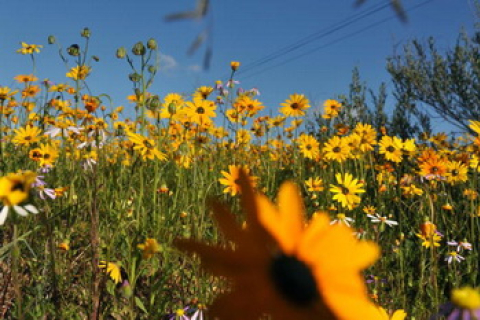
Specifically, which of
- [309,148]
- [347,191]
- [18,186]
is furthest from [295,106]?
[18,186]

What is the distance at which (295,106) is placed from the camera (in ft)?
11.2

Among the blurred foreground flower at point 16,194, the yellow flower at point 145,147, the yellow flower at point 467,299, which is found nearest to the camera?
the yellow flower at point 467,299

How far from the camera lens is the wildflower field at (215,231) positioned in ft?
0.97

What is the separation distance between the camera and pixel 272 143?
13.6ft

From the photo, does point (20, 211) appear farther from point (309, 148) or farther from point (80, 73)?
point (309, 148)

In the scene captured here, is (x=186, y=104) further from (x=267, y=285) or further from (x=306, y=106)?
(x=267, y=285)

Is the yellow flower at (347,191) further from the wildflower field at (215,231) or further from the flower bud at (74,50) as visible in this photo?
the flower bud at (74,50)

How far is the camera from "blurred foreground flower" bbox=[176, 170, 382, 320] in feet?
0.93

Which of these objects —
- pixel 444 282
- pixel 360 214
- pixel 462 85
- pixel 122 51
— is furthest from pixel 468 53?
pixel 122 51

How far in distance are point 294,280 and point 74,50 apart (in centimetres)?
242

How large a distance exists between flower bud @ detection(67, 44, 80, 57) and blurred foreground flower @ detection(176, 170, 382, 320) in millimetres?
2372

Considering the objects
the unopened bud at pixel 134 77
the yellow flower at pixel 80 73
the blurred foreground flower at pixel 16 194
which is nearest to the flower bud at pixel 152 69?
the unopened bud at pixel 134 77

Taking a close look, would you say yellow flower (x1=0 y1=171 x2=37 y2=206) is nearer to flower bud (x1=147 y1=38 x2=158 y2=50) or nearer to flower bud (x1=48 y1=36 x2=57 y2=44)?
flower bud (x1=147 y1=38 x2=158 y2=50)

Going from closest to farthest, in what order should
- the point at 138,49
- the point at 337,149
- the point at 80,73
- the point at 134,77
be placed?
the point at 138,49, the point at 134,77, the point at 80,73, the point at 337,149
